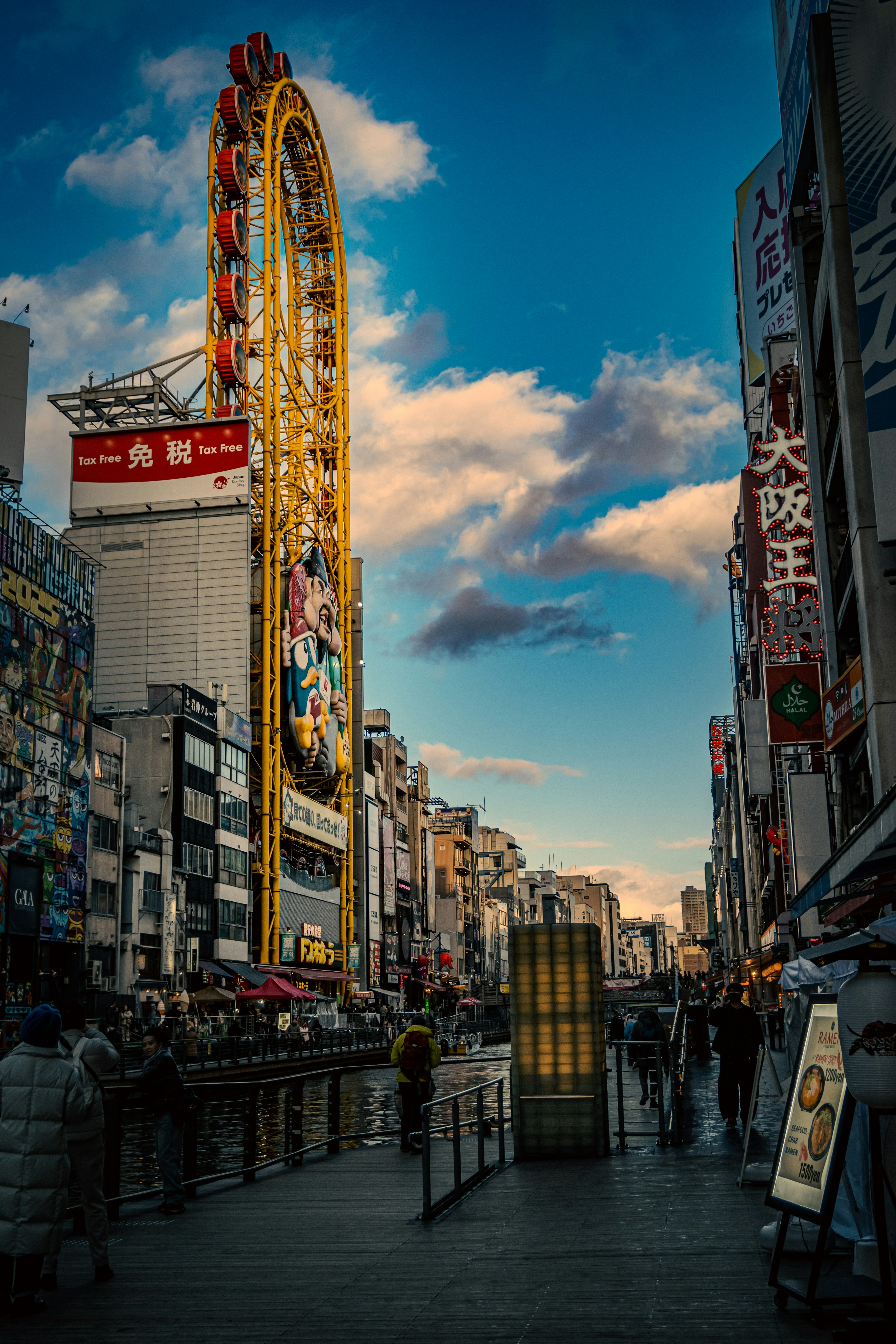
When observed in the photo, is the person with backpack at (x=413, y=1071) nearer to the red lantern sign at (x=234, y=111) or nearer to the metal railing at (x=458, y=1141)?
the metal railing at (x=458, y=1141)

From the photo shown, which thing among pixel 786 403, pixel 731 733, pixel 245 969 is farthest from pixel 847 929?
pixel 731 733

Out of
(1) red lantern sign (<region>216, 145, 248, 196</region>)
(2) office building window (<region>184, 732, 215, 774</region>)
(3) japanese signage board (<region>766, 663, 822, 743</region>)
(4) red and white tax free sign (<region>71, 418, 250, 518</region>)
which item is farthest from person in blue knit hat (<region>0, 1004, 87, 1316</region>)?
(1) red lantern sign (<region>216, 145, 248, 196</region>)

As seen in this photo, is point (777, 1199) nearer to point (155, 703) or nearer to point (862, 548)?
point (862, 548)

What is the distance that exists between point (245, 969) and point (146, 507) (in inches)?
1204

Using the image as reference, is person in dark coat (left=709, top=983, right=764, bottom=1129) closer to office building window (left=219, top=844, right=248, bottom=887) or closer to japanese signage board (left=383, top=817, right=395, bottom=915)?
office building window (left=219, top=844, right=248, bottom=887)

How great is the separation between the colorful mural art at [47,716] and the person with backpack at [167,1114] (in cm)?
3746

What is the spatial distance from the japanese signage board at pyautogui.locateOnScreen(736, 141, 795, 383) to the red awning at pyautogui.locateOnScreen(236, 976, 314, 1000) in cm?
3228

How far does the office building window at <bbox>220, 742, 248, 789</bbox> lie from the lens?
73.0 meters

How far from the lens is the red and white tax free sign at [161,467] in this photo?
3184 inches

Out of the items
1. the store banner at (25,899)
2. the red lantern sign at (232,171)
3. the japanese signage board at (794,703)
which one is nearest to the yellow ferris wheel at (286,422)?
the red lantern sign at (232,171)

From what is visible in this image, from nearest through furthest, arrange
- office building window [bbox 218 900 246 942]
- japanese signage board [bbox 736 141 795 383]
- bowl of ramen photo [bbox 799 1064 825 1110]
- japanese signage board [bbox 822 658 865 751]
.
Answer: bowl of ramen photo [bbox 799 1064 825 1110]
japanese signage board [bbox 822 658 865 751]
japanese signage board [bbox 736 141 795 383]
office building window [bbox 218 900 246 942]

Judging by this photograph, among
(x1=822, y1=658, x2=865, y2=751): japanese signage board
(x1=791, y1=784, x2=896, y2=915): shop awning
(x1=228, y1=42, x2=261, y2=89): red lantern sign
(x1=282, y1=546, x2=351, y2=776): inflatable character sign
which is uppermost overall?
(x1=228, y1=42, x2=261, y2=89): red lantern sign

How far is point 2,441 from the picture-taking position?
167 ft

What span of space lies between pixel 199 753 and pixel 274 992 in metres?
18.8
